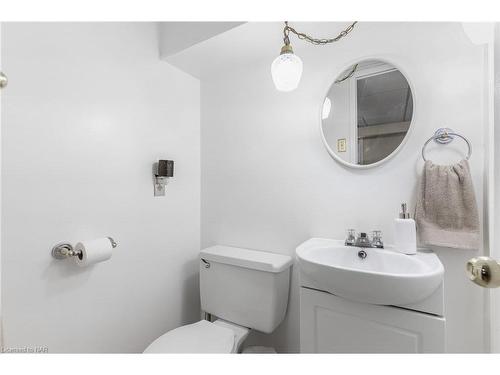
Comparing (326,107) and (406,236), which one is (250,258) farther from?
(326,107)

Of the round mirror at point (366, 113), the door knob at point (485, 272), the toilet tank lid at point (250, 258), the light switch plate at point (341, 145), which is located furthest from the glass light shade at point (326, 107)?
the door knob at point (485, 272)

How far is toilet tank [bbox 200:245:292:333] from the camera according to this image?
3.86 feet

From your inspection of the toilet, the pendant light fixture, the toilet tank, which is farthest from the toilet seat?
the pendant light fixture

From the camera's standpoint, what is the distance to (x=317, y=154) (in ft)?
4.06

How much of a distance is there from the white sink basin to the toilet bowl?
1.66 feet

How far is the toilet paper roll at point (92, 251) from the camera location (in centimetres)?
93

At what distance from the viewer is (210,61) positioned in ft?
4.52

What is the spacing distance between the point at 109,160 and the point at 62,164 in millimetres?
188

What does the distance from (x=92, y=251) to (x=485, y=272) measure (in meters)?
1.18

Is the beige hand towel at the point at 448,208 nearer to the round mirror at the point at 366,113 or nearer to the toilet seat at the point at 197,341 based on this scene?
the round mirror at the point at 366,113

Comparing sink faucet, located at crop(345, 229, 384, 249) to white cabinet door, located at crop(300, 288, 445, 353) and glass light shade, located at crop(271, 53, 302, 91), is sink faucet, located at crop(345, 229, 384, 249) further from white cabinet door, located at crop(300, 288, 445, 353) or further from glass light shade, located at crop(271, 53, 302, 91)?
glass light shade, located at crop(271, 53, 302, 91)
